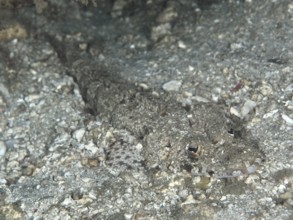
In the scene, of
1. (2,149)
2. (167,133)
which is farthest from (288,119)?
(2,149)

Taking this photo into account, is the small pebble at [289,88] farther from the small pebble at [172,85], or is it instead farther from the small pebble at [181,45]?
the small pebble at [181,45]

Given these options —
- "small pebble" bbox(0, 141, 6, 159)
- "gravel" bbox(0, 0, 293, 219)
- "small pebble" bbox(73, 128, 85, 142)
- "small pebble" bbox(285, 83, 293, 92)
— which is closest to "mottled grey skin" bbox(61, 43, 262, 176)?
"gravel" bbox(0, 0, 293, 219)

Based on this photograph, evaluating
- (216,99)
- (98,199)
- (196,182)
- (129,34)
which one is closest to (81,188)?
(98,199)

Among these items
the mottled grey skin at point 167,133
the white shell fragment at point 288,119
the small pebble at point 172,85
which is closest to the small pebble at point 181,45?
the small pebble at point 172,85

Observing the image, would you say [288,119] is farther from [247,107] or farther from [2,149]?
[2,149]

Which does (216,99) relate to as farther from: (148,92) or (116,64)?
(116,64)

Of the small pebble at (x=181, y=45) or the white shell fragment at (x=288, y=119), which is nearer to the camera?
the white shell fragment at (x=288, y=119)
